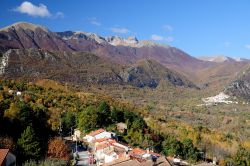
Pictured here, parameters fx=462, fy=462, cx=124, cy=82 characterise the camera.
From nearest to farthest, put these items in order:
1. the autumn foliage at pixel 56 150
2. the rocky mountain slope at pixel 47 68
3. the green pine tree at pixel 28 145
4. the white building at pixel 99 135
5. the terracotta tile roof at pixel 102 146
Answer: the green pine tree at pixel 28 145
the autumn foliage at pixel 56 150
the terracotta tile roof at pixel 102 146
the white building at pixel 99 135
the rocky mountain slope at pixel 47 68

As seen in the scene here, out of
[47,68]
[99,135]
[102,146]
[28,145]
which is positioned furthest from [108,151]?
[47,68]

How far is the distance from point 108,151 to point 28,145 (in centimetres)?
1472

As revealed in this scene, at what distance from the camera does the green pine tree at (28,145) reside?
5120cm

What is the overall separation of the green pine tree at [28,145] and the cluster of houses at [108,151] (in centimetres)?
784

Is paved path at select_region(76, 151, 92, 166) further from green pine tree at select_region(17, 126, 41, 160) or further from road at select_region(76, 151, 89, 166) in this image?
green pine tree at select_region(17, 126, 41, 160)

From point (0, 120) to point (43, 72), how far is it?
4160 inches

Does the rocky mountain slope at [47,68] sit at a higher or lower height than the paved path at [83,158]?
higher

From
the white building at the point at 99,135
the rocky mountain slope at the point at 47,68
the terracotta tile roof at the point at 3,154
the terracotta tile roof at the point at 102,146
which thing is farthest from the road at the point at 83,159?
the rocky mountain slope at the point at 47,68

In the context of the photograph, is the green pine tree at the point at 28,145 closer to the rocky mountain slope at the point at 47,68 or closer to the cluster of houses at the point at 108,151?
the cluster of houses at the point at 108,151

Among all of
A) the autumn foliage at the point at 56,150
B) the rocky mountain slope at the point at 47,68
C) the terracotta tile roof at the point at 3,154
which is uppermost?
the rocky mountain slope at the point at 47,68

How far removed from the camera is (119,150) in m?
63.9

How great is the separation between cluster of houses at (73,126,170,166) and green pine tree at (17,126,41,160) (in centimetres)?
784

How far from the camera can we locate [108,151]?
6347 cm

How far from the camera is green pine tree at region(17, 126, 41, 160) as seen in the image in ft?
168
